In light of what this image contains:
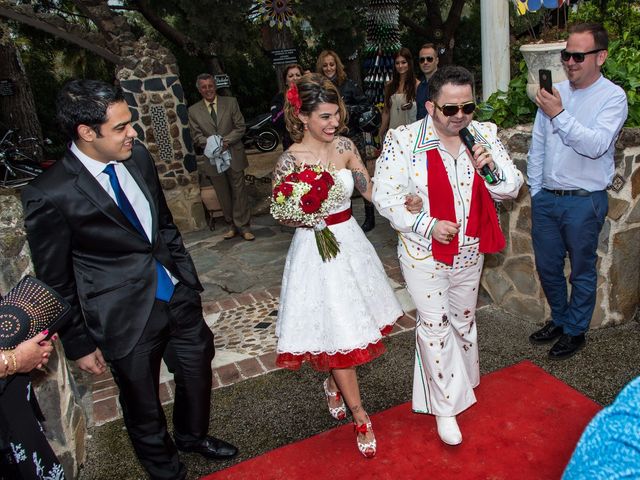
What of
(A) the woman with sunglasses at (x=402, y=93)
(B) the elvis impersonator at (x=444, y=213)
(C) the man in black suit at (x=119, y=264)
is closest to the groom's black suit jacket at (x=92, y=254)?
(C) the man in black suit at (x=119, y=264)

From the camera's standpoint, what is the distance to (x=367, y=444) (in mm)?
3371

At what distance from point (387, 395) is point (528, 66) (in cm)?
280

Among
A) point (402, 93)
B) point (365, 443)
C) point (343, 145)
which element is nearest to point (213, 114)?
point (402, 93)

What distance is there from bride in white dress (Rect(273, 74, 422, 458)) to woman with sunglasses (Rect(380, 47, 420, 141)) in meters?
3.88

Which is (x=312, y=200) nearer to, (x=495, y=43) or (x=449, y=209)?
(x=449, y=209)

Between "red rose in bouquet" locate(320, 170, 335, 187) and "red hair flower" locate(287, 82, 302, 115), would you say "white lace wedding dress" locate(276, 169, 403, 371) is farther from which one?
"red hair flower" locate(287, 82, 302, 115)

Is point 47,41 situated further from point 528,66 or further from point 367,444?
point 367,444

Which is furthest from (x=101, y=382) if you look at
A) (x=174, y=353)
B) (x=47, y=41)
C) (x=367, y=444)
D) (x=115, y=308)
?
(x=47, y=41)

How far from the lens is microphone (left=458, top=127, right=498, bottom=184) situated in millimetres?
3049

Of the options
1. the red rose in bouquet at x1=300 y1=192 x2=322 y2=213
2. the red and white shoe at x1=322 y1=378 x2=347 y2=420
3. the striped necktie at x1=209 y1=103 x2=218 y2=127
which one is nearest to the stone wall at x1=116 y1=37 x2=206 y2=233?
the striped necktie at x1=209 y1=103 x2=218 y2=127

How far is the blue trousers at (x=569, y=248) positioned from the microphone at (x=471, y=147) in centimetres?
126

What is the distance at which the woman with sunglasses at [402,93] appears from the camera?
713 cm

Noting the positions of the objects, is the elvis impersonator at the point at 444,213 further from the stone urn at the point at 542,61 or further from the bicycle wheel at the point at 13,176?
the bicycle wheel at the point at 13,176

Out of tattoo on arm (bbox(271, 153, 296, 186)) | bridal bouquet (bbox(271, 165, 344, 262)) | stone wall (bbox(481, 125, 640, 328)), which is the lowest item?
stone wall (bbox(481, 125, 640, 328))
